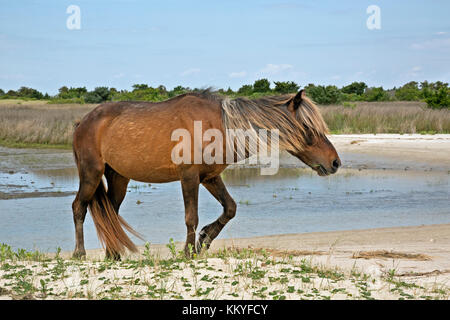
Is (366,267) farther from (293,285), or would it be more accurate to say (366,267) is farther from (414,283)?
(293,285)

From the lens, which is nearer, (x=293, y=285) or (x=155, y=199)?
(x=293, y=285)

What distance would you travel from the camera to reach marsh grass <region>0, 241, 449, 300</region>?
4473 millimetres

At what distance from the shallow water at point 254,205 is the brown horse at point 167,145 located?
4.33 feet

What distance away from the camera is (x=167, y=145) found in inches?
241

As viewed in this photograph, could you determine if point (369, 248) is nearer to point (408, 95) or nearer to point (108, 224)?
point (108, 224)

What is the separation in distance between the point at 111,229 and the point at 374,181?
9.30 meters

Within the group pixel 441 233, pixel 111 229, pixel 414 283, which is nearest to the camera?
pixel 414 283

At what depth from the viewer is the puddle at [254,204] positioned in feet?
30.1

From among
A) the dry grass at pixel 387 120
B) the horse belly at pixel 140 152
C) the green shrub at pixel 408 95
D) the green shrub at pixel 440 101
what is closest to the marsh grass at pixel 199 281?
the horse belly at pixel 140 152

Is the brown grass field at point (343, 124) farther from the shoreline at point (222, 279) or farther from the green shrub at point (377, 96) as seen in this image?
the green shrub at point (377, 96)
